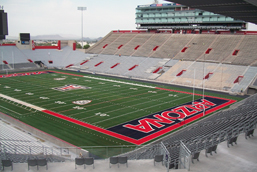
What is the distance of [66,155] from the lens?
552 inches

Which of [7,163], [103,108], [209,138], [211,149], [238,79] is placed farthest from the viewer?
→ [238,79]

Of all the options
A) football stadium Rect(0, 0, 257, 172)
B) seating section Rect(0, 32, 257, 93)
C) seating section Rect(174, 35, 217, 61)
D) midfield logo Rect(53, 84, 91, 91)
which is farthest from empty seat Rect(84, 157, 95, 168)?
seating section Rect(174, 35, 217, 61)

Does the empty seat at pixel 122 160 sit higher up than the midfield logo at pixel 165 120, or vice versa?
the empty seat at pixel 122 160

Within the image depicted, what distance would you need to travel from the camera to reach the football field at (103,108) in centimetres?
2081

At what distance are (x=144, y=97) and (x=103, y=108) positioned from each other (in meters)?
6.69

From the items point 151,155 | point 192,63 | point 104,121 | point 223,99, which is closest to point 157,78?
point 192,63

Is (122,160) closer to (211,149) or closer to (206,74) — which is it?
(211,149)

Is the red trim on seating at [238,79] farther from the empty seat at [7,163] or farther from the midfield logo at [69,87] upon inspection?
the empty seat at [7,163]

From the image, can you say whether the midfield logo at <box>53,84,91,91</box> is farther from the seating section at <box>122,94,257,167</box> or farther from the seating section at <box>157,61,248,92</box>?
the seating section at <box>122,94,257,167</box>

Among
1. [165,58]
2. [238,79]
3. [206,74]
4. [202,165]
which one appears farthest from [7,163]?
[165,58]

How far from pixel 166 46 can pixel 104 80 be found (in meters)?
19.4

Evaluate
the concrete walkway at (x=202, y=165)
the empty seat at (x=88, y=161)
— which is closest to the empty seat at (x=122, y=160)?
the concrete walkway at (x=202, y=165)

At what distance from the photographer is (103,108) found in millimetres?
27312

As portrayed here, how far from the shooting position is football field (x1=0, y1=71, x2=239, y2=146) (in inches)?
819
